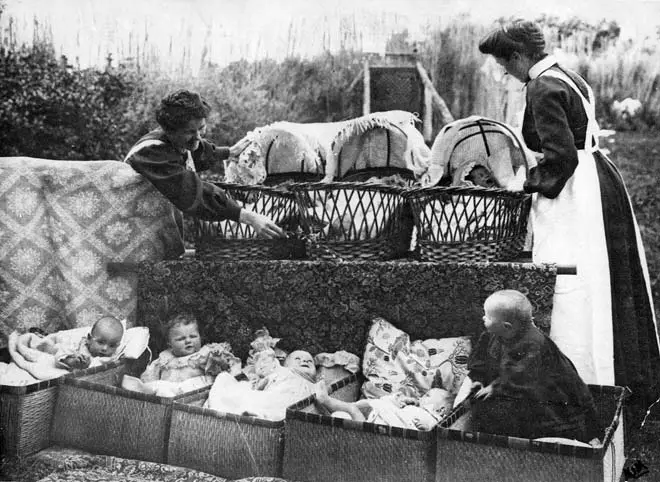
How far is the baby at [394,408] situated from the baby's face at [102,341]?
0.84m

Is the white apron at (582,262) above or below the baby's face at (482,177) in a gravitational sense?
below

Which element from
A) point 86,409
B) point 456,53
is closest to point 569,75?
point 456,53

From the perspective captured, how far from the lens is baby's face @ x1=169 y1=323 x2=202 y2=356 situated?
272 centimetres

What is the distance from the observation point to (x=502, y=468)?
192 centimetres

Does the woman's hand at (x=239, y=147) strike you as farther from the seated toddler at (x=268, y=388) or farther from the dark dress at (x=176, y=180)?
the seated toddler at (x=268, y=388)

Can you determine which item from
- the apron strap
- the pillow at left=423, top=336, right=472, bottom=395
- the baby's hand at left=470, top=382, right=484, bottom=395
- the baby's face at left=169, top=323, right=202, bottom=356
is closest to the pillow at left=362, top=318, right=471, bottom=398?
the pillow at left=423, top=336, right=472, bottom=395

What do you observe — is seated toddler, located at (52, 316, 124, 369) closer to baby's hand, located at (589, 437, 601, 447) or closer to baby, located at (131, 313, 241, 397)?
baby, located at (131, 313, 241, 397)

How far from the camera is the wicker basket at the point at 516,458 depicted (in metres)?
1.83

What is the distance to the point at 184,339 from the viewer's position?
272 centimetres

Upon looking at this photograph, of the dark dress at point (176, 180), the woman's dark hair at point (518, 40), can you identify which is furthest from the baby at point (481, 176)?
the dark dress at point (176, 180)

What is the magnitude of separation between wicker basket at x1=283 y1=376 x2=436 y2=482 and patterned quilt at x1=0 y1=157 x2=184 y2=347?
1.06 meters

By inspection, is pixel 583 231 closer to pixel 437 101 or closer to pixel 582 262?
pixel 582 262

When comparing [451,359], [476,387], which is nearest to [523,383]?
[476,387]

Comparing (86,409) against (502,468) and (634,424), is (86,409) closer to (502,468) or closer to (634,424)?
(502,468)
